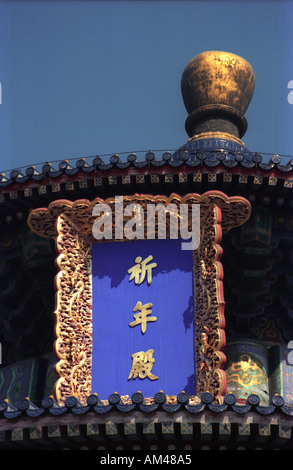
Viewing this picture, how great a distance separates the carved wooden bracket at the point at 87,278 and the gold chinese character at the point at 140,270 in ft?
1.98

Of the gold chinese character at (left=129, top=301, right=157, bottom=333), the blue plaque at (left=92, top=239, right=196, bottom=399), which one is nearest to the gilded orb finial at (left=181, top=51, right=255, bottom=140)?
the blue plaque at (left=92, top=239, right=196, bottom=399)

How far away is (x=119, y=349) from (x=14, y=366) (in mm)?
3480

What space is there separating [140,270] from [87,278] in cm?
90

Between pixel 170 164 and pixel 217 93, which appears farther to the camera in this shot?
pixel 217 93

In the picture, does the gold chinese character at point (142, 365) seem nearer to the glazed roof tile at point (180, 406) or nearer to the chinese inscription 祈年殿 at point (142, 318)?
the chinese inscription 祈年殿 at point (142, 318)

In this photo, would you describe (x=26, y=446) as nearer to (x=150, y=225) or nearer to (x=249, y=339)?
(x=150, y=225)

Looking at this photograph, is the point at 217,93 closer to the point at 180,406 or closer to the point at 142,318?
the point at 142,318

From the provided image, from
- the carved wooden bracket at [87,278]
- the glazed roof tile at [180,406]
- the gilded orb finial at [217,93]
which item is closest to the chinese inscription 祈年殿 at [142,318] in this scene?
the carved wooden bracket at [87,278]

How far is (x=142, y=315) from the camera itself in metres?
13.9

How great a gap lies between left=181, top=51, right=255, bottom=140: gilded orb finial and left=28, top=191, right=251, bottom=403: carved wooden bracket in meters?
5.88

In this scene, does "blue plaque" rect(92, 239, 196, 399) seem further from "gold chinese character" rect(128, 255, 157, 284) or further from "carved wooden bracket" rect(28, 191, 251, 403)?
"carved wooden bracket" rect(28, 191, 251, 403)

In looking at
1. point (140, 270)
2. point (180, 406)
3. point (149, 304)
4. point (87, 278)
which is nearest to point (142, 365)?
point (149, 304)

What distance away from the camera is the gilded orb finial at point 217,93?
65.1ft

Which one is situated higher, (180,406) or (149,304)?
(149,304)
